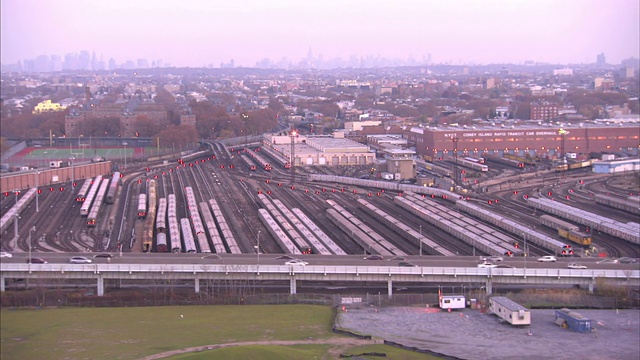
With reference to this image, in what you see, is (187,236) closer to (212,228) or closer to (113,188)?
(212,228)

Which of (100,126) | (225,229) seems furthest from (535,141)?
(100,126)

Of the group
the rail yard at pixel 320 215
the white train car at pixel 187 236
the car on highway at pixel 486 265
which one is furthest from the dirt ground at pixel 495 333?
the white train car at pixel 187 236

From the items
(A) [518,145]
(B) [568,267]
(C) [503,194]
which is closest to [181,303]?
(B) [568,267]

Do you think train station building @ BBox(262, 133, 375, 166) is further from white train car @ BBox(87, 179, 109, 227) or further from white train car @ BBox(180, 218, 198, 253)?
white train car @ BBox(180, 218, 198, 253)

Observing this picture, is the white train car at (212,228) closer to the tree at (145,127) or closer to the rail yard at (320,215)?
the rail yard at (320,215)

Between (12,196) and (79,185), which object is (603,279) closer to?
(12,196)

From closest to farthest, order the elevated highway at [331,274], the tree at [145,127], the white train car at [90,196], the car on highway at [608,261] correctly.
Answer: the elevated highway at [331,274] → the car on highway at [608,261] → the white train car at [90,196] → the tree at [145,127]
